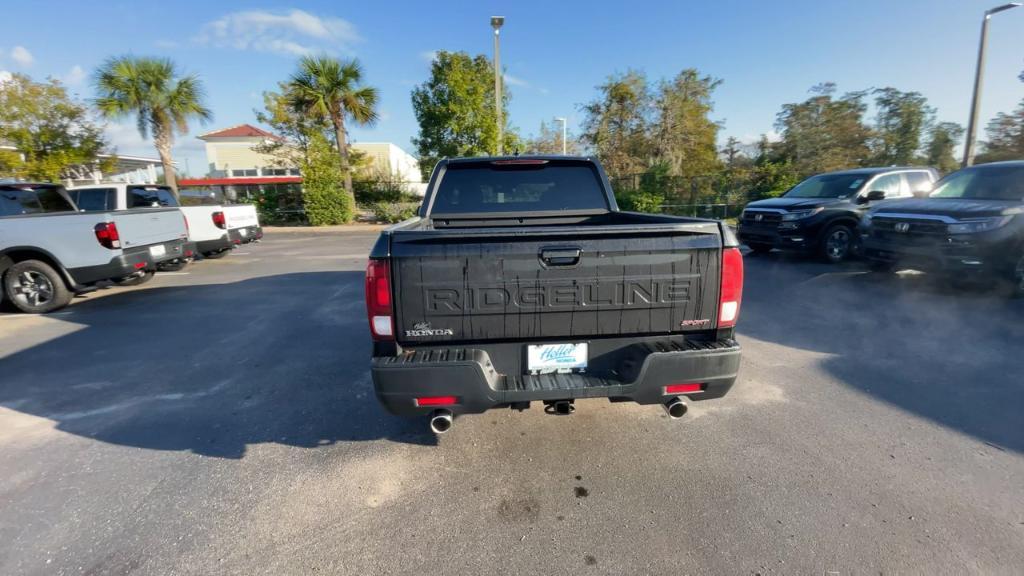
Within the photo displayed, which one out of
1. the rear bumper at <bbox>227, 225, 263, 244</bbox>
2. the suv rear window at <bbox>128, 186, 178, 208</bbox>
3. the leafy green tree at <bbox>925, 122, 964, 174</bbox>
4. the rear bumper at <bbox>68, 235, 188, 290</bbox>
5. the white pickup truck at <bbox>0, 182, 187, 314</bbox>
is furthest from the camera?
the leafy green tree at <bbox>925, 122, 964, 174</bbox>

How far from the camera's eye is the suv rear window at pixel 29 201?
620 cm

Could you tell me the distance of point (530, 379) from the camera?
98.9 inches

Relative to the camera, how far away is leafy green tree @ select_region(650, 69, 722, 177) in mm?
23781

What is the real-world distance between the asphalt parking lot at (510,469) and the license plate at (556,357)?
0.72m

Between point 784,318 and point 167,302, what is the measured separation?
9245 mm

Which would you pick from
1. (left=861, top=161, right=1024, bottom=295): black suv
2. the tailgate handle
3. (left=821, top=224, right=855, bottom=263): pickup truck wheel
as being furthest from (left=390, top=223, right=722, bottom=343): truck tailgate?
(left=821, top=224, right=855, bottom=263): pickup truck wheel

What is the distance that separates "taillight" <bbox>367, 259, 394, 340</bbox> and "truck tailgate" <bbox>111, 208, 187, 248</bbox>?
6.59 meters

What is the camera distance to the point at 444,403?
7.84ft

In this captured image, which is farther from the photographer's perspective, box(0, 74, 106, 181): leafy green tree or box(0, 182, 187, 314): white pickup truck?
box(0, 74, 106, 181): leafy green tree

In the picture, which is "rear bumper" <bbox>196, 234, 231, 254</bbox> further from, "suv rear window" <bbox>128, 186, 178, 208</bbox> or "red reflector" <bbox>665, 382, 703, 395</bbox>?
"red reflector" <bbox>665, 382, 703, 395</bbox>

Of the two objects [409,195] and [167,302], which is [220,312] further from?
[409,195]

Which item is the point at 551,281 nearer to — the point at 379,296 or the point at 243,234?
the point at 379,296

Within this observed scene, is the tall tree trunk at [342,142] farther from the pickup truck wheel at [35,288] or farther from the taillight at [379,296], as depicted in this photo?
the taillight at [379,296]

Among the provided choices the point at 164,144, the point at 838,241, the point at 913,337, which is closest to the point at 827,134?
the point at 838,241
